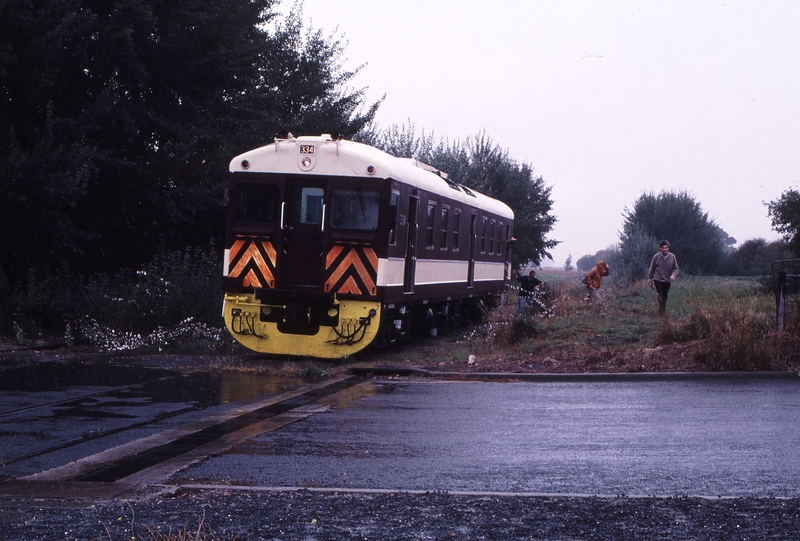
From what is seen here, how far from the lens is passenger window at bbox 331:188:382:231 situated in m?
14.4

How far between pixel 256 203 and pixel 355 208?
162cm

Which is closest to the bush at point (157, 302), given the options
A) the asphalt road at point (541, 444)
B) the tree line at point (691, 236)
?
the asphalt road at point (541, 444)

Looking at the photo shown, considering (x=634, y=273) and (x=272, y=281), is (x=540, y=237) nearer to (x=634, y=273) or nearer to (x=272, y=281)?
(x=634, y=273)

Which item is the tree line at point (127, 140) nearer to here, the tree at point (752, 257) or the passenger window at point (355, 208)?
the passenger window at point (355, 208)

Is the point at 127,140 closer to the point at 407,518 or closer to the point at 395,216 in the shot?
the point at 395,216

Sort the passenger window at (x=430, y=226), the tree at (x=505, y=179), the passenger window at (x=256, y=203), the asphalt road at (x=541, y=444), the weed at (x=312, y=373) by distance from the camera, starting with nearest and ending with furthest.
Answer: the asphalt road at (x=541, y=444), the weed at (x=312, y=373), the passenger window at (x=256, y=203), the passenger window at (x=430, y=226), the tree at (x=505, y=179)

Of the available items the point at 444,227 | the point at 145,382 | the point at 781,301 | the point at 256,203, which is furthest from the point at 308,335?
the point at 781,301

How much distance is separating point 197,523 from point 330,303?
9.43 m

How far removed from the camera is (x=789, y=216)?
29734mm

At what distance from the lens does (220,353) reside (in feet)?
51.7

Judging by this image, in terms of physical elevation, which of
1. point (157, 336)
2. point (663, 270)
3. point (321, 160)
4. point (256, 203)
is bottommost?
point (157, 336)

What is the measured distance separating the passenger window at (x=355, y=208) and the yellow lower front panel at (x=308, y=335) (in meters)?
1.22

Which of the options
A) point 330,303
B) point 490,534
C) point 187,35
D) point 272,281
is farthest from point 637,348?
point 187,35

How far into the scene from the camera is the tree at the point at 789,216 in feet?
96.6
